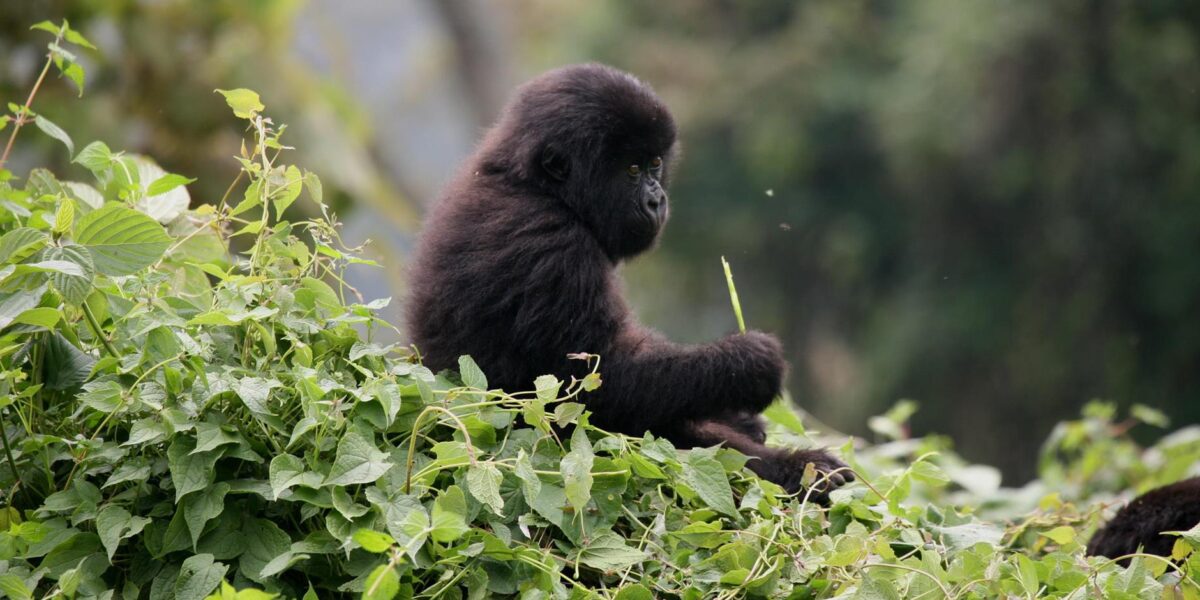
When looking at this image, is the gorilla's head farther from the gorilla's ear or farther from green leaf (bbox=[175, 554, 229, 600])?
green leaf (bbox=[175, 554, 229, 600])

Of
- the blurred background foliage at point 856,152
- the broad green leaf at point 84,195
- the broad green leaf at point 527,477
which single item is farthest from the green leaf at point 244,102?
the blurred background foliage at point 856,152

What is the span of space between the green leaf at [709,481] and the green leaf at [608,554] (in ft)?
0.79

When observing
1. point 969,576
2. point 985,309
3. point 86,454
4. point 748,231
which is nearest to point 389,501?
point 86,454

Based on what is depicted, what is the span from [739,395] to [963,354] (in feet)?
36.8

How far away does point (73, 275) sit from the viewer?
2.47 meters

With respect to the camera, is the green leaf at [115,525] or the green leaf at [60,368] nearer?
the green leaf at [115,525]

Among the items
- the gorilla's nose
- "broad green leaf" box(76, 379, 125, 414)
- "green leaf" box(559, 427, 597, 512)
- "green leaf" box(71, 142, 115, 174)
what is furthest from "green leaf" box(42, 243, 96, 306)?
the gorilla's nose

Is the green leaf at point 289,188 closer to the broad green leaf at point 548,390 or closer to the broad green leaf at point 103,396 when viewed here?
the broad green leaf at point 103,396

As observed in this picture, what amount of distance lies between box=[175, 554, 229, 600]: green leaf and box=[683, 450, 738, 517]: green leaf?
1078mm

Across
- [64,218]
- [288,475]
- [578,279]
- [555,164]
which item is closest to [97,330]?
[64,218]

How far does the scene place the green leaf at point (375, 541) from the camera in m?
2.29

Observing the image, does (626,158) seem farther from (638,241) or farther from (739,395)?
(739,395)

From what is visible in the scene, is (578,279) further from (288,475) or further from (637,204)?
(288,475)

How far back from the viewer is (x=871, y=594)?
8.49 feet
